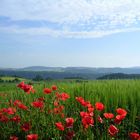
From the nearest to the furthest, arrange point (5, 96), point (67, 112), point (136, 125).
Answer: point (136, 125), point (67, 112), point (5, 96)

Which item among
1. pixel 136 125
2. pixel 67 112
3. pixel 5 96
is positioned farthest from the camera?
pixel 5 96

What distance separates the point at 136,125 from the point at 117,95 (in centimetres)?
127

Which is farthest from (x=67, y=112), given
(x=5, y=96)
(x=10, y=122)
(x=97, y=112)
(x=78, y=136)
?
(x=5, y=96)

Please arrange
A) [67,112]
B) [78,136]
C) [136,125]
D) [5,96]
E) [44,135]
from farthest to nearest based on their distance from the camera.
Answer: [5,96], [67,112], [136,125], [44,135], [78,136]

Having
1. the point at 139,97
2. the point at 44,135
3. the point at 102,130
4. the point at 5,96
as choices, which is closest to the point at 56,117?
the point at 44,135

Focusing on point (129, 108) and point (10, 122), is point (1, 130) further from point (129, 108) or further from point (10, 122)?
point (129, 108)

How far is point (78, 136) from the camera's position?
5699 millimetres

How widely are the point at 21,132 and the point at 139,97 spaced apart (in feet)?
8.89

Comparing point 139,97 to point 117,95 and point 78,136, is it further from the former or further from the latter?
point 78,136

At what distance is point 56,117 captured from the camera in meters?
6.57

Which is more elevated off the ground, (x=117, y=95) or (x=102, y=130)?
(x=117, y=95)

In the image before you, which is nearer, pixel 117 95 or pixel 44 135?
pixel 44 135

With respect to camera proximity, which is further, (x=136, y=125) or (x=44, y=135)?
(x=136, y=125)

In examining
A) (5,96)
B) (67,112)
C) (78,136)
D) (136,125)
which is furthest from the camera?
(5,96)
